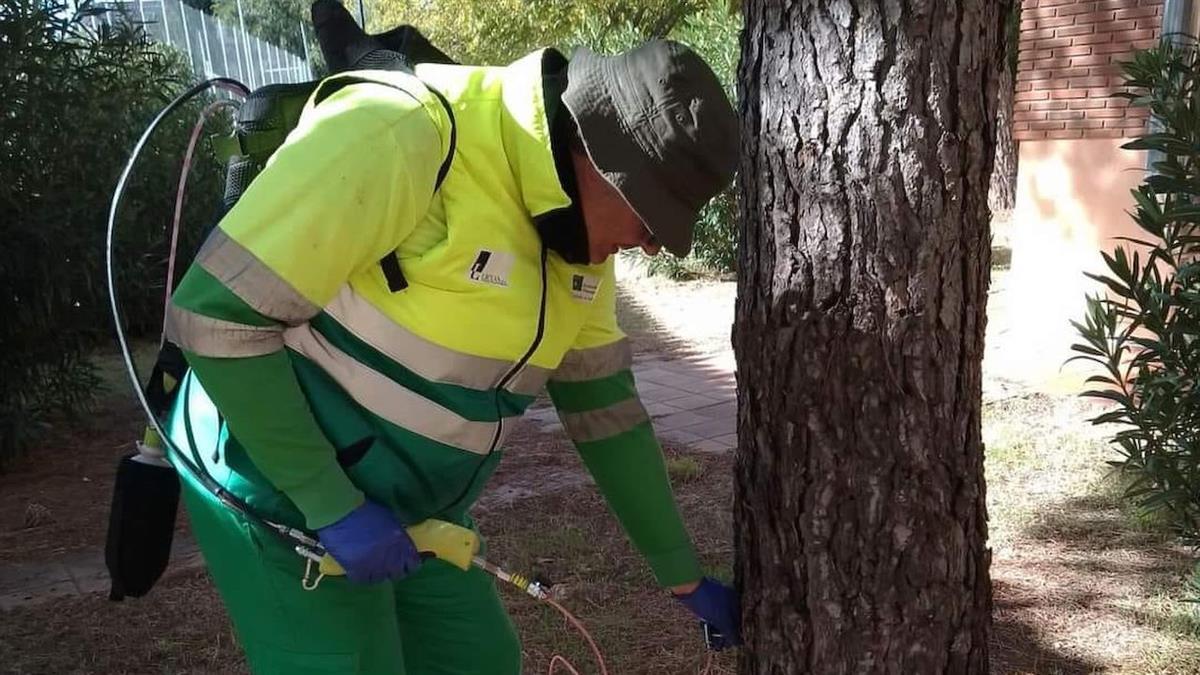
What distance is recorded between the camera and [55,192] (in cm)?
538

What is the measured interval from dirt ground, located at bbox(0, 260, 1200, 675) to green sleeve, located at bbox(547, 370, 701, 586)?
3.81ft

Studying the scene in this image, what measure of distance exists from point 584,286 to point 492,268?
239 mm

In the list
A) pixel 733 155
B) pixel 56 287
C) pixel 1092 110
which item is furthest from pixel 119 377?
pixel 733 155

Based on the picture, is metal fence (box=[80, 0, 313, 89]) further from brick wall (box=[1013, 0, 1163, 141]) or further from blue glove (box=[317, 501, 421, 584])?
blue glove (box=[317, 501, 421, 584])

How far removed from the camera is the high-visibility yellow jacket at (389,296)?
58.2 inches

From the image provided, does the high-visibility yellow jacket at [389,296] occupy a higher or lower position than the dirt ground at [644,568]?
higher

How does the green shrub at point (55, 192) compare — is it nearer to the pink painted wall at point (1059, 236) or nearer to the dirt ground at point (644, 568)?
the dirt ground at point (644, 568)

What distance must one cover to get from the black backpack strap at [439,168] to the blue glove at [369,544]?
365 millimetres

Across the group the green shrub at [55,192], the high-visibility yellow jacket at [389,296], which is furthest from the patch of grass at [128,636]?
the green shrub at [55,192]

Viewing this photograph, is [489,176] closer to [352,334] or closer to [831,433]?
[352,334]

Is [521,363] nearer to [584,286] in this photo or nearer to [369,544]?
[584,286]

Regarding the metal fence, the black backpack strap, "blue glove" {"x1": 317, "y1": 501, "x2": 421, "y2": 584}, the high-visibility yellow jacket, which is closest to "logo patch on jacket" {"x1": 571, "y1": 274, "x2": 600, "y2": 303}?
the high-visibility yellow jacket

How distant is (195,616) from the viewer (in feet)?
12.0

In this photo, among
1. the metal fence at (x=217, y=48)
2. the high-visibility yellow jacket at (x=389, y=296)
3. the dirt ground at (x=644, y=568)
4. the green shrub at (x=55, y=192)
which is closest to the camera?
the high-visibility yellow jacket at (x=389, y=296)
